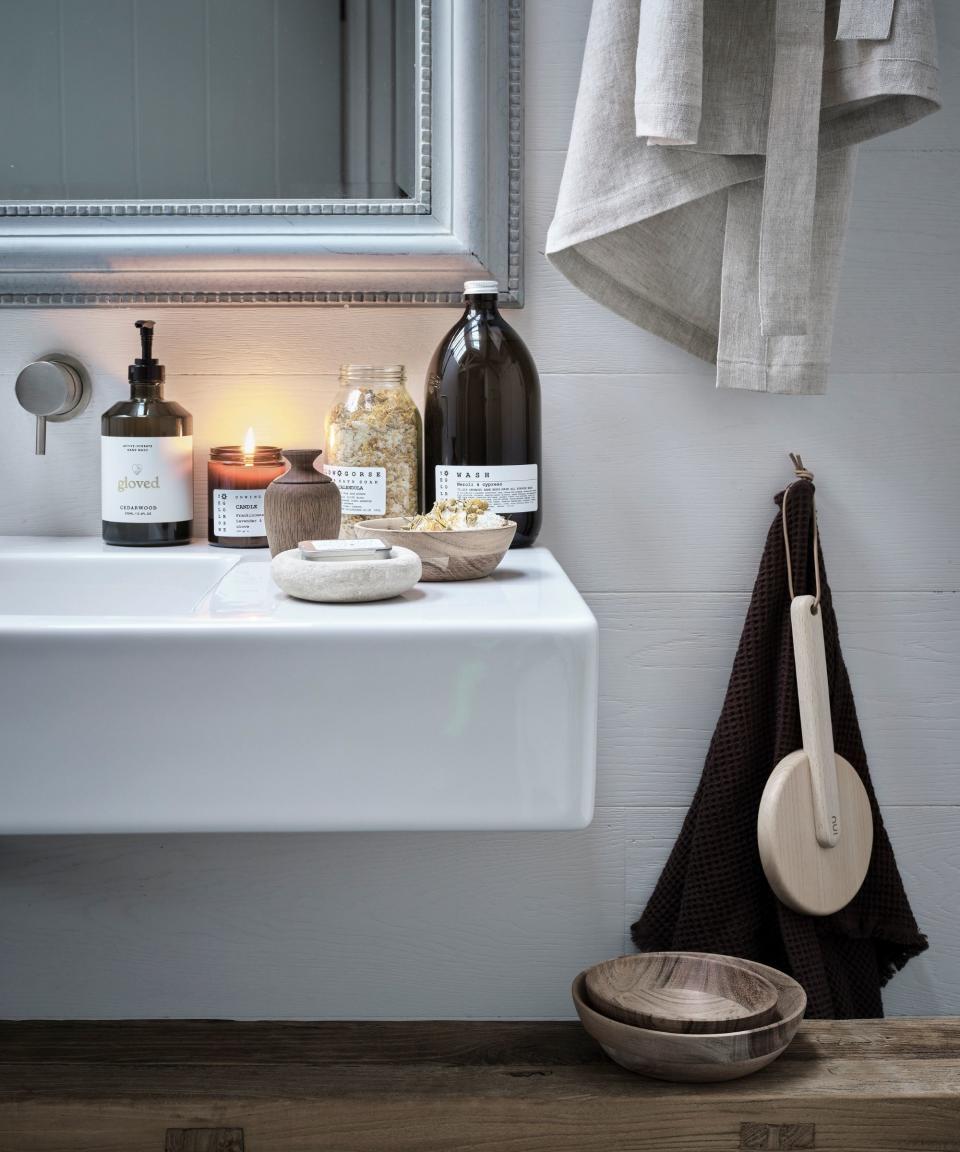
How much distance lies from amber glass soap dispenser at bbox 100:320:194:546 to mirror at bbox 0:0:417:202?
168 mm

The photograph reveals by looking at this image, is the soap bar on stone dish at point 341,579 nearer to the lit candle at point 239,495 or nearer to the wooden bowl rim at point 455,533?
the wooden bowl rim at point 455,533

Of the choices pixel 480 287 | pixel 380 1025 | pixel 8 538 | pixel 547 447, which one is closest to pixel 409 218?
pixel 480 287

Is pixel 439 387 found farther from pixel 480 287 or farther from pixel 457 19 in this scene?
pixel 457 19

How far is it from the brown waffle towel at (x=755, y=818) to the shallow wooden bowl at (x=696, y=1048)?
18 cm

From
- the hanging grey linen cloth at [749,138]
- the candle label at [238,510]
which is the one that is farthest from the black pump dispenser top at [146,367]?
the hanging grey linen cloth at [749,138]

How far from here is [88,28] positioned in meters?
0.98

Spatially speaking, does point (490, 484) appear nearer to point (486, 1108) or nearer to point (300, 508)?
point (300, 508)

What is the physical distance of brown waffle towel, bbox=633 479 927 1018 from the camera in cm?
101

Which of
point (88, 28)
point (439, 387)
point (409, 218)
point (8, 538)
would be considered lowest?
point (8, 538)

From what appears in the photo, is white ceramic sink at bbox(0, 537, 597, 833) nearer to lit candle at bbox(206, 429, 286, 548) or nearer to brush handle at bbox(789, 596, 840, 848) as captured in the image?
lit candle at bbox(206, 429, 286, 548)

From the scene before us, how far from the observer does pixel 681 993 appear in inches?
35.0

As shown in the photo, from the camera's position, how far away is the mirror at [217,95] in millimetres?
980

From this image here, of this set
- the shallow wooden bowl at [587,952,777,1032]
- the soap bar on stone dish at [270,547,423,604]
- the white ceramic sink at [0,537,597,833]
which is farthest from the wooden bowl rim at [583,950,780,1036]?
the soap bar on stone dish at [270,547,423,604]

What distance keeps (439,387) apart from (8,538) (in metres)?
0.44
